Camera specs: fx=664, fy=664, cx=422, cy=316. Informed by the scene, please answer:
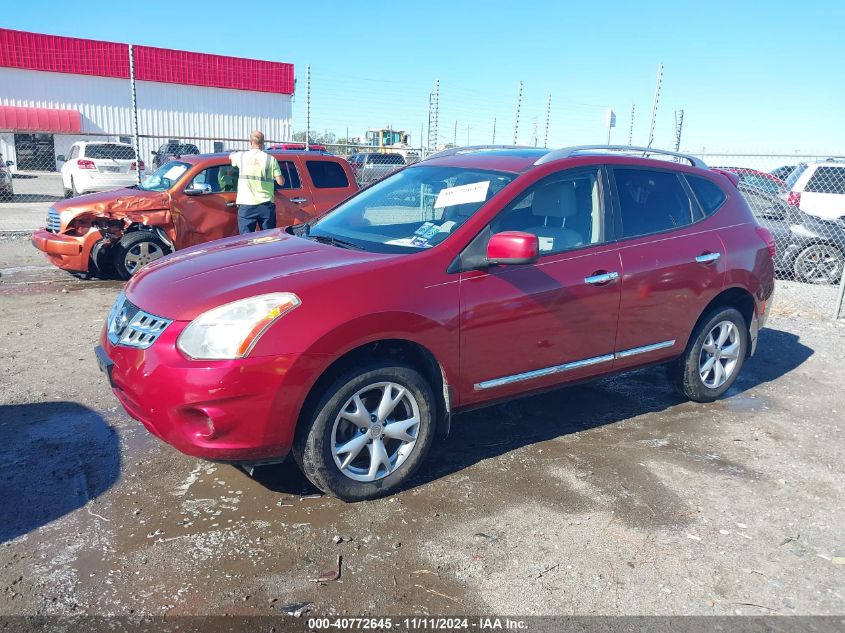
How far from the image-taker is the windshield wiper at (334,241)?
12.7 ft

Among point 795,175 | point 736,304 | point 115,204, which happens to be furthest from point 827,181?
point 115,204

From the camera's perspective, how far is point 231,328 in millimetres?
3086

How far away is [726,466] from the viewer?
4.09 m

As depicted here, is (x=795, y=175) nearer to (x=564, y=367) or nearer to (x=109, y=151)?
(x=564, y=367)

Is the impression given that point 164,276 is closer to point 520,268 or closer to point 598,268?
point 520,268

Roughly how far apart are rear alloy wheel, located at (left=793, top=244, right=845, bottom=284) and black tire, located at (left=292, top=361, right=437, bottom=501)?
872 cm

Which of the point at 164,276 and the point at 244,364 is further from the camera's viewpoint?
the point at 164,276

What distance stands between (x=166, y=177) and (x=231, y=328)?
21.6 ft

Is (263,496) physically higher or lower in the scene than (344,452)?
lower

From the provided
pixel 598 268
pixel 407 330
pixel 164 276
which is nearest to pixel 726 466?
pixel 598 268

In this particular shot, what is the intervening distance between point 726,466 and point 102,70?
135 feet

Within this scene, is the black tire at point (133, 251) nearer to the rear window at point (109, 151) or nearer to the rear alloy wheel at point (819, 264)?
the rear alloy wheel at point (819, 264)

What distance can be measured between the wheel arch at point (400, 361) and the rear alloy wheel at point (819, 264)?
860 centimetres

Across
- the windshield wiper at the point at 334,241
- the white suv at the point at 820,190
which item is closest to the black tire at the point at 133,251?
the windshield wiper at the point at 334,241
